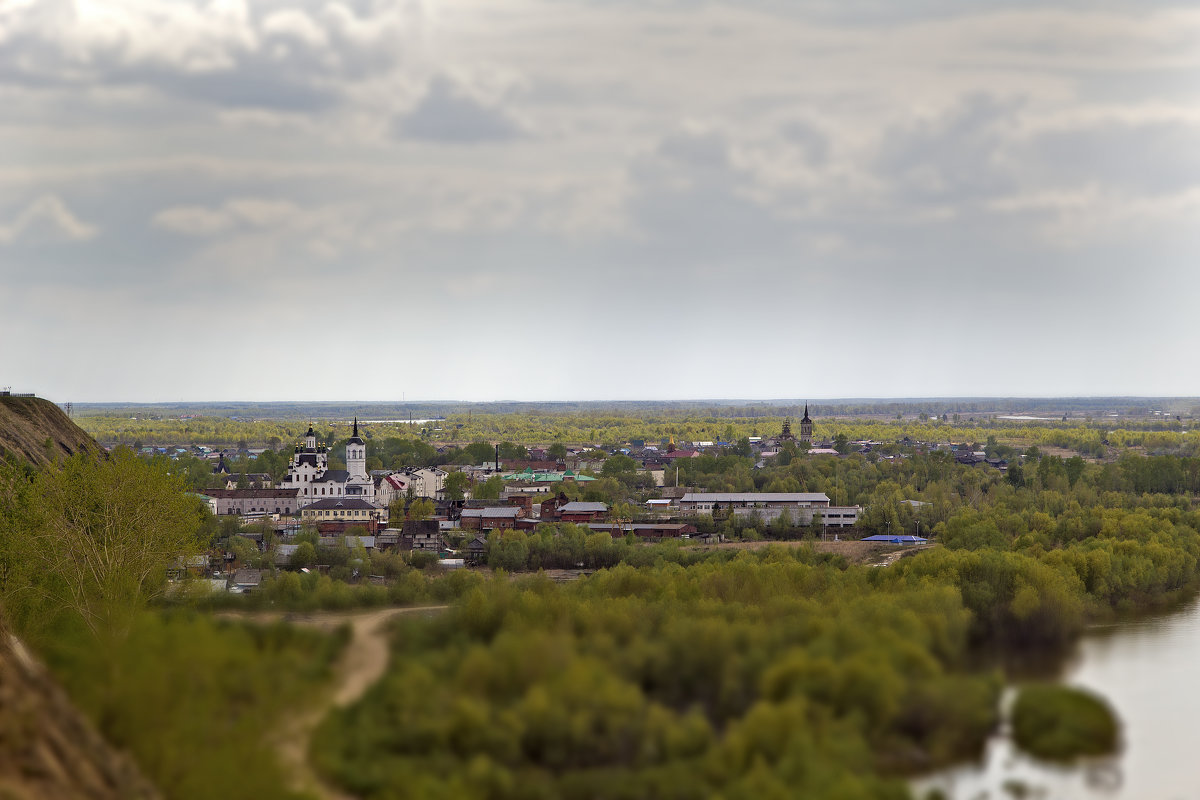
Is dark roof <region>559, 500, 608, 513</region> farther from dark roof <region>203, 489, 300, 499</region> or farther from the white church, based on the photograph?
dark roof <region>203, 489, 300, 499</region>

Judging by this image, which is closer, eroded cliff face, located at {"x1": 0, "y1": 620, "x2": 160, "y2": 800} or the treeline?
eroded cliff face, located at {"x1": 0, "y1": 620, "x2": 160, "y2": 800}

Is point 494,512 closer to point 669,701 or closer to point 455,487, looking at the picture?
point 455,487

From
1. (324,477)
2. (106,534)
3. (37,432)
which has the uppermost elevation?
(37,432)

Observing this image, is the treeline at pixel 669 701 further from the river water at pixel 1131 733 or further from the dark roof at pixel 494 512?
the dark roof at pixel 494 512

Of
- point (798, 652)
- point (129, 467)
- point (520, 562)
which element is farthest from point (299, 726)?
point (520, 562)

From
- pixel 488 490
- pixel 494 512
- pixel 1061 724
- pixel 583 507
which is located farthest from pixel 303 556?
pixel 1061 724

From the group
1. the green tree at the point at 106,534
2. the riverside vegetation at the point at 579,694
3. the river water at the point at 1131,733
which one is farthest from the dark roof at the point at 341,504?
the river water at the point at 1131,733

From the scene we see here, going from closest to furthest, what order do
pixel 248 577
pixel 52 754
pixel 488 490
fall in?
pixel 52 754 < pixel 248 577 < pixel 488 490

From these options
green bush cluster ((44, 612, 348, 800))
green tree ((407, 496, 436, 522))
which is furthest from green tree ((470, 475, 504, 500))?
green bush cluster ((44, 612, 348, 800))
